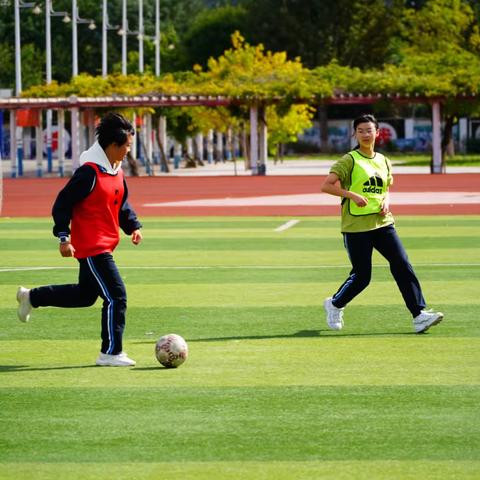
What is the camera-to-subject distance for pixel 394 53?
104688 millimetres

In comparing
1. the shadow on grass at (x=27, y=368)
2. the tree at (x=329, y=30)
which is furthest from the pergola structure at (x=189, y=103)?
the shadow on grass at (x=27, y=368)

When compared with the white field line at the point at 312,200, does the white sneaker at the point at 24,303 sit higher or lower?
higher

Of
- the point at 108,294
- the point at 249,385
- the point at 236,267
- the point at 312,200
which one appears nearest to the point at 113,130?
the point at 108,294

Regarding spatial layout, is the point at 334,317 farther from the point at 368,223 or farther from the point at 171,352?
the point at 171,352

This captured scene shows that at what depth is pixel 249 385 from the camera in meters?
9.67

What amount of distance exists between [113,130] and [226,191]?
Answer: 3385 centimetres

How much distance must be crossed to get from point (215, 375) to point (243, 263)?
9.29m

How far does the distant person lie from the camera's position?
10453 mm

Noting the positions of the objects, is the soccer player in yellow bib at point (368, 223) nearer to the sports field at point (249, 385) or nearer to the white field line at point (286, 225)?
the sports field at point (249, 385)

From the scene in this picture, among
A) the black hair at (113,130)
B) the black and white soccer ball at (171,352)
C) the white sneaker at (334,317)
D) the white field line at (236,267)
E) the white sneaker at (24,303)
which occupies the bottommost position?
the white field line at (236,267)

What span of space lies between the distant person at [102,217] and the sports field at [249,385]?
0.34 metres

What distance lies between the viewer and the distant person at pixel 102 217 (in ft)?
34.3

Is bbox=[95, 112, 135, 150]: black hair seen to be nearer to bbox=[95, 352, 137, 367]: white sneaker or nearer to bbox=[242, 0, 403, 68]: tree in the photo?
bbox=[95, 352, 137, 367]: white sneaker

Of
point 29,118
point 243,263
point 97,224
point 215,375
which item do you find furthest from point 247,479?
point 29,118
